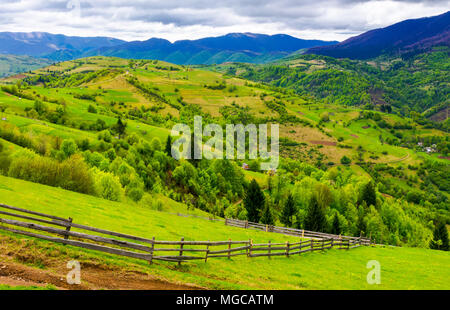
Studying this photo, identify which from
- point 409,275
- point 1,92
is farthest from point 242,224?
point 1,92

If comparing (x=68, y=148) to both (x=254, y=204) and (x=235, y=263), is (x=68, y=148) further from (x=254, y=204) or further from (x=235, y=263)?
(x=235, y=263)

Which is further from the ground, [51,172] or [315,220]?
[51,172]

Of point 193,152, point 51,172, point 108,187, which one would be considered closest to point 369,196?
point 193,152

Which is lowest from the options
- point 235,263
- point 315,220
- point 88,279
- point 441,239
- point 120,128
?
point 441,239

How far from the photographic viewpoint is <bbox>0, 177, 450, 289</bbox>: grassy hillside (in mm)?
19094

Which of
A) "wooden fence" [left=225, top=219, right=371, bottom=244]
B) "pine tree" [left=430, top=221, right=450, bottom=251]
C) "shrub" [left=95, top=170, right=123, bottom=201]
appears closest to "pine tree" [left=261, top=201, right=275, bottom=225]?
"wooden fence" [left=225, top=219, right=371, bottom=244]

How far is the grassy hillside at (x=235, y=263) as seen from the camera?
19.1m

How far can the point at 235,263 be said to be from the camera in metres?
26.0

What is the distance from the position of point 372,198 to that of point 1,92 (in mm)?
204248

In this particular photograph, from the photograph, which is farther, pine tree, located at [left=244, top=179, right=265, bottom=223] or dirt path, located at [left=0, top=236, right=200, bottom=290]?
pine tree, located at [left=244, top=179, right=265, bottom=223]

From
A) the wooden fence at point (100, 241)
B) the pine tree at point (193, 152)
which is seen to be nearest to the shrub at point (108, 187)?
the wooden fence at point (100, 241)

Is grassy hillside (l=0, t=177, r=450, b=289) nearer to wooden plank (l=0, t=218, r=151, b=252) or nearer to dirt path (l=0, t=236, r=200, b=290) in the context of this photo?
dirt path (l=0, t=236, r=200, b=290)

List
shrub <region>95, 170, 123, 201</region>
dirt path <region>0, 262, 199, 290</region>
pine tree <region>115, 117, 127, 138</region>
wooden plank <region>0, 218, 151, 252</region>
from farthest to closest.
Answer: pine tree <region>115, 117, 127, 138</region> → shrub <region>95, 170, 123, 201</region> → wooden plank <region>0, 218, 151, 252</region> → dirt path <region>0, 262, 199, 290</region>

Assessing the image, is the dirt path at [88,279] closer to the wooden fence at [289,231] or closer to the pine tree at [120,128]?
the wooden fence at [289,231]
